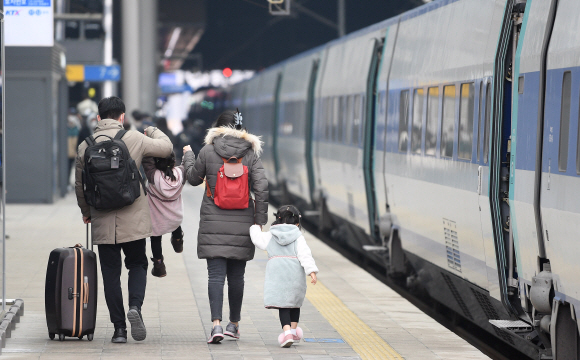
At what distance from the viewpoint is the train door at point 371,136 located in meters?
13.2

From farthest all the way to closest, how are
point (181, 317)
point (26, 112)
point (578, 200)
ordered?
point (26, 112)
point (181, 317)
point (578, 200)

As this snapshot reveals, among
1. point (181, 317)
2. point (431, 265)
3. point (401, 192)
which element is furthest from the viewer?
point (401, 192)

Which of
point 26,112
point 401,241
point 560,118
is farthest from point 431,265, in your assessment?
point 26,112

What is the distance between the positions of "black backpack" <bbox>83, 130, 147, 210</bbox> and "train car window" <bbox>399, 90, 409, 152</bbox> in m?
4.68

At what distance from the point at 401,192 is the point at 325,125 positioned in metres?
6.44

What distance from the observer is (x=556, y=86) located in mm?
6320

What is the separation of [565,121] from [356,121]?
8.25m

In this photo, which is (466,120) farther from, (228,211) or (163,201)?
(163,201)

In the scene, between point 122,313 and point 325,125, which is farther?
point 325,125

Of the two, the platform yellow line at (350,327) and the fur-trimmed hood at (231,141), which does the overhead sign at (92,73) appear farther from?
the fur-trimmed hood at (231,141)

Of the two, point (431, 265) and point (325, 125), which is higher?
point (325, 125)

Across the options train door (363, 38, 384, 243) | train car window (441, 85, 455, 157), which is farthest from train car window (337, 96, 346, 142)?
train car window (441, 85, 455, 157)

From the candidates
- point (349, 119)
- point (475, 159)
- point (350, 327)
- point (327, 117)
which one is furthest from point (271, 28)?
point (350, 327)

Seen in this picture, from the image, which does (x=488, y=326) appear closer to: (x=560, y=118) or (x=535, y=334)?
(x=535, y=334)
